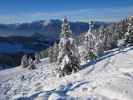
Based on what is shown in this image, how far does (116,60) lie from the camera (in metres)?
61.4

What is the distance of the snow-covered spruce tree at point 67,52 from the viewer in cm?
5753

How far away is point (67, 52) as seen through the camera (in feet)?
190

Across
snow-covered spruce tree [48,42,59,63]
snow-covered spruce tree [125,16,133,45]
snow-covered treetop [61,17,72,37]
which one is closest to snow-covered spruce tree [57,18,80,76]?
snow-covered treetop [61,17,72,37]

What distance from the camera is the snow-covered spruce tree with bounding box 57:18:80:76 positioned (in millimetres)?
57531

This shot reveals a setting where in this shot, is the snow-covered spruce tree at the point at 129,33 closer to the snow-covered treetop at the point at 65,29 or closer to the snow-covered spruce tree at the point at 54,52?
the snow-covered spruce tree at the point at 54,52

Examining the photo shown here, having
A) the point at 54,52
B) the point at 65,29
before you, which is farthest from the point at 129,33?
the point at 54,52

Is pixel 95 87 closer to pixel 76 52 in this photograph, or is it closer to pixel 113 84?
pixel 113 84

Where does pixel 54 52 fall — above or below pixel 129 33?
below

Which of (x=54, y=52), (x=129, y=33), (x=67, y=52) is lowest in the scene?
(x=54, y=52)

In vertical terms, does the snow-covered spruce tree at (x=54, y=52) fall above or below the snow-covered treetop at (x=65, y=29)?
below

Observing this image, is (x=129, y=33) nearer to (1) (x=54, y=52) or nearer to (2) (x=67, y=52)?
(2) (x=67, y=52)

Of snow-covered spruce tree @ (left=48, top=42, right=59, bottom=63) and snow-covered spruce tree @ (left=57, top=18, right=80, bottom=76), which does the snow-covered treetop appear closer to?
snow-covered spruce tree @ (left=57, top=18, right=80, bottom=76)

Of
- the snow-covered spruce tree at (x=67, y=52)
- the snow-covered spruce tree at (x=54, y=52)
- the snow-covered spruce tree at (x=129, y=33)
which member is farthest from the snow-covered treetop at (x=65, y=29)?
the snow-covered spruce tree at (x=54, y=52)

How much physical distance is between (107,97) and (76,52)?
91.0 feet
